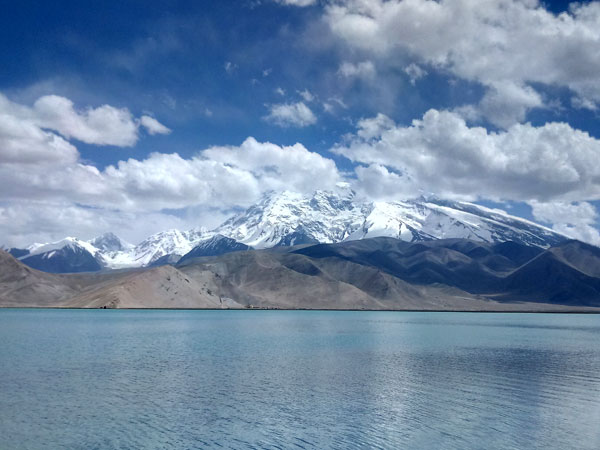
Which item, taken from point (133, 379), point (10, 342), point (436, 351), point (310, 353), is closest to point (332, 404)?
point (133, 379)

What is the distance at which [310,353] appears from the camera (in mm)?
82625

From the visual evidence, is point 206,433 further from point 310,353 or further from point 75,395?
point 310,353

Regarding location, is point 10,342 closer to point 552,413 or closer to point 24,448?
point 24,448

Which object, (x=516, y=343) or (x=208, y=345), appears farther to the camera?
(x=516, y=343)

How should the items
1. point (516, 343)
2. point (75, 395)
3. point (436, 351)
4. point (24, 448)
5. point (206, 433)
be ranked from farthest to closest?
point (516, 343) → point (436, 351) → point (75, 395) → point (206, 433) → point (24, 448)

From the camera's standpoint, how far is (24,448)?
109 feet

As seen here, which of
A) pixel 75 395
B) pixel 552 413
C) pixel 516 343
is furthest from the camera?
pixel 516 343

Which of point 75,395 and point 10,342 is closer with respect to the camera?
point 75,395

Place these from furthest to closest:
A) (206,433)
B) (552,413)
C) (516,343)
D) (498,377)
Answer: (516,343), (498,377), (552,413), (206,433)

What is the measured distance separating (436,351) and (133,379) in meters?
51.5

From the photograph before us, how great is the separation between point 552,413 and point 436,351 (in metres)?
46.6

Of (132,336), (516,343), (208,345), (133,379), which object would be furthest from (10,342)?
(516,343)

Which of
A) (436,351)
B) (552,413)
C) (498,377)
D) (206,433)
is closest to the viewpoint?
(206,433)

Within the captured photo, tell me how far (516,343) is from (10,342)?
3654 inches
